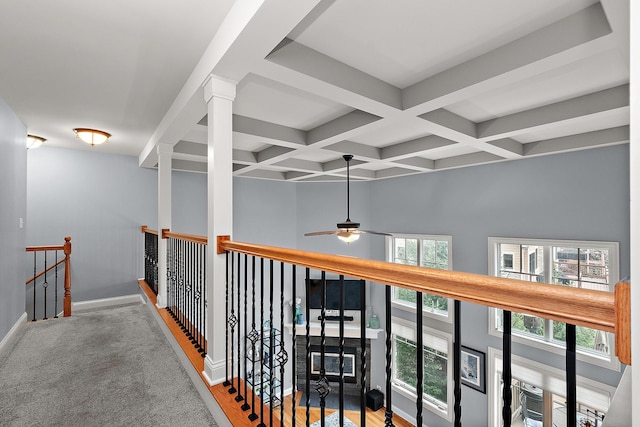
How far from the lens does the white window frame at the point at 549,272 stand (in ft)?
12.0

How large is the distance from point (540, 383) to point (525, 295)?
15.9 ft

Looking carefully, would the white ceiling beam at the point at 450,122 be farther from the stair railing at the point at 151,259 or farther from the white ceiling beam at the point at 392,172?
the stair railing at the point at 151,259

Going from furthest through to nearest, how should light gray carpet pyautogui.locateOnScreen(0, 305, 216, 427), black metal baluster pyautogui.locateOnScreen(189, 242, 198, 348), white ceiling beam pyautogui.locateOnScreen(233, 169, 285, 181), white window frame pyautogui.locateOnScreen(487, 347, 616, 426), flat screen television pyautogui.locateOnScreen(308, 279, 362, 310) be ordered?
flat screen television pyautogui.locateOnScreen(308, 279, 362, 310)
white ceiling beam pyautogui.locateOnScreen(233, 169, 285, 181)
white window frame pyautogui.locateOnScreen(487, 347, 616, 426)
black metal baluster pyautogui.locateOnScreen(189, 242, 198, 348)
light gray carpet pyautogui.locateOnScreen(0, 305, 216, 427)

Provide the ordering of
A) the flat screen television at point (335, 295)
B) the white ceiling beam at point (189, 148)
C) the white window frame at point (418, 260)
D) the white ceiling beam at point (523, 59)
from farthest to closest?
1. the flat screen television at point (335, 295)
2. the white window frame at point (418, 260)
3. the white ceiling beam at point (189, 148)
4. the white ceiling beam at point (523, 59)

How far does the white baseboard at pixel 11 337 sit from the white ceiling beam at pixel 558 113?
5060mm

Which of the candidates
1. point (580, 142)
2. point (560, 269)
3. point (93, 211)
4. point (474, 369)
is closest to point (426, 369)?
point (474, 369)

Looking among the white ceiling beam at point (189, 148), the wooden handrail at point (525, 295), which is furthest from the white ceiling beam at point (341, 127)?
the wooden handrail at point (525, 295)

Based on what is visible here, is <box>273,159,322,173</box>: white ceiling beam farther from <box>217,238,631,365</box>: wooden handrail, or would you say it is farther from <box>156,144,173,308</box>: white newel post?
<box>217,238,631,365</box>: wooden handrail

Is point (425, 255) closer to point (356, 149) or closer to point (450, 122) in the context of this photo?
point (356, 149)

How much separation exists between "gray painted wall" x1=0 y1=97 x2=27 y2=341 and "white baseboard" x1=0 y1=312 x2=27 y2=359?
4 centimetres

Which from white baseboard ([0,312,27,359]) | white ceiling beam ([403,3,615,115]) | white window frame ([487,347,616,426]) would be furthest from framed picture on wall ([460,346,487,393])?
white baseboard ([0,312,27,359])

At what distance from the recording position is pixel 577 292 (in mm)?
577

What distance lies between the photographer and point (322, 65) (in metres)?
2.11

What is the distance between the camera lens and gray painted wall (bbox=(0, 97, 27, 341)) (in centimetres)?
286
